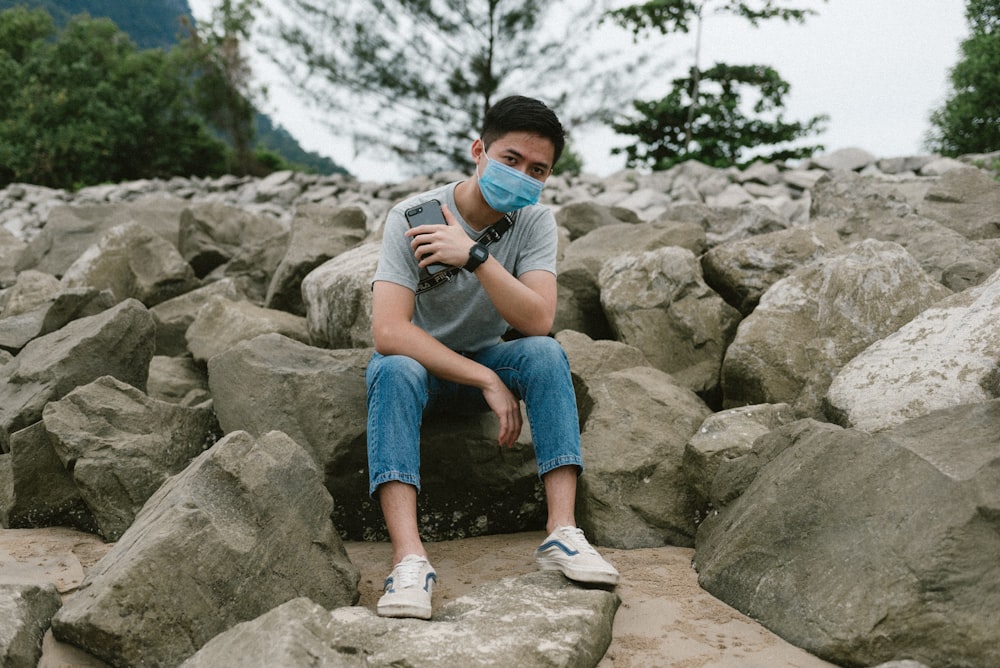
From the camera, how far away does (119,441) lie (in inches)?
137

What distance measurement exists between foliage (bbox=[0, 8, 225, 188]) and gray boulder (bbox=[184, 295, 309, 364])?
→ 44.4ft

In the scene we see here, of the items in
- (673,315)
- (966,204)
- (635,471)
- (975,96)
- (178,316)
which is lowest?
(178,316)

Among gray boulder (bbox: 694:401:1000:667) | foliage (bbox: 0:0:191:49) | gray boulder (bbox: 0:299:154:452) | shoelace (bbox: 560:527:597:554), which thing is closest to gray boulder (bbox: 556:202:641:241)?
gray boulder (bbox: 0:299:154:452)

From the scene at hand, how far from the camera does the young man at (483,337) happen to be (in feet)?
9.07

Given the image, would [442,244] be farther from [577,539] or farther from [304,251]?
[304,251]

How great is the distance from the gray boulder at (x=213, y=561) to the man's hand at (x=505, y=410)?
2.08 ft

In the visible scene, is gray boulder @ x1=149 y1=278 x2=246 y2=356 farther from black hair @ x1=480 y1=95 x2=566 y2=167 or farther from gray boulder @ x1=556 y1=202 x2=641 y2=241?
black hair @ x1=480 y1=95 x2=566 y2=167

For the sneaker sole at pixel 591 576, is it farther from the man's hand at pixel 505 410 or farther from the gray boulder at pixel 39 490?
the gray boulder at pixel 39 490

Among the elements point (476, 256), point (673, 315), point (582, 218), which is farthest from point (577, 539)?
point (582, 218)

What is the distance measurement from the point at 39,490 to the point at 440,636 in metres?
2.18

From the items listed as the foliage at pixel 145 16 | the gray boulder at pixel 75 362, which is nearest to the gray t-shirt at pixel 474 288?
the gray boulder at pixel 75 362

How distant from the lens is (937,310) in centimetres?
338

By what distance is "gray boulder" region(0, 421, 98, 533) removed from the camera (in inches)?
140

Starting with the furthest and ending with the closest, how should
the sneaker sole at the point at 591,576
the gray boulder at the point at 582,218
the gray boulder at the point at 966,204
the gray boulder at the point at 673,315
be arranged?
the gray boulder at the point at 582,218
the gray boulder at the point at 966,204
the gray boulder at the point at 673,315
the sneaker sole at the point at 591,576
